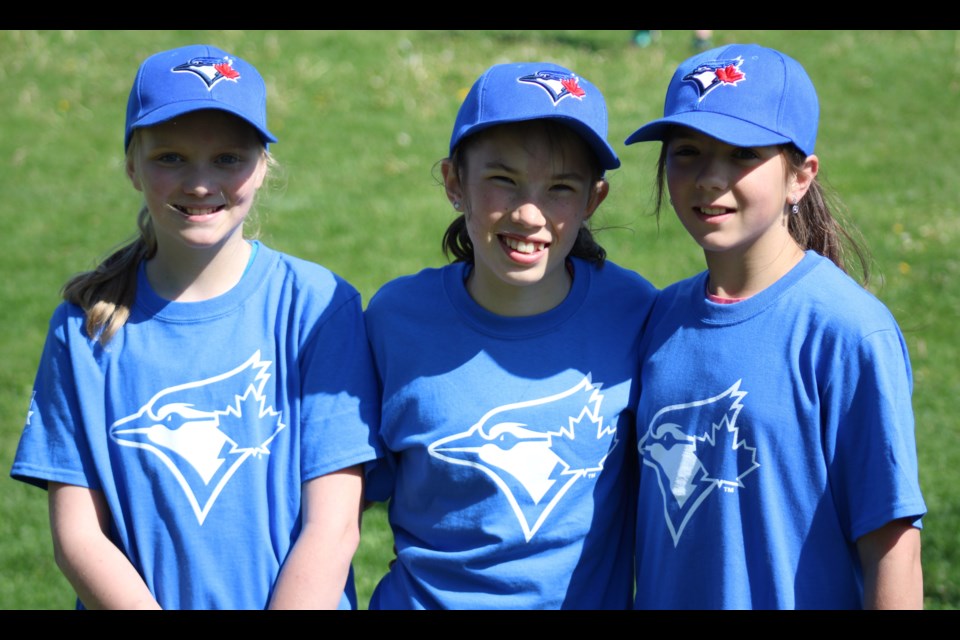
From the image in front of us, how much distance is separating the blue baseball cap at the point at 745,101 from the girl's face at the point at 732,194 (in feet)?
0.20

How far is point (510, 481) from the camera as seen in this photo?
9.37 feet

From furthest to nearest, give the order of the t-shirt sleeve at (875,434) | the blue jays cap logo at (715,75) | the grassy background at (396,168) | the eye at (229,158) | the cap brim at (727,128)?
1. the grassy background at (396,168)
2. the eye at (229,158)
3. the blue jays cap logo at (715,75)
4. the cap brim at (727,128)
5. the t-shirt sleeve at (875,434)

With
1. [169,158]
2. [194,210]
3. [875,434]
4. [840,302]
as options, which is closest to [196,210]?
[194,210]

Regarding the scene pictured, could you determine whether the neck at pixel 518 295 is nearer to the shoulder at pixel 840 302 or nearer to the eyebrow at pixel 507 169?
the eyebrow at pixel 507 169

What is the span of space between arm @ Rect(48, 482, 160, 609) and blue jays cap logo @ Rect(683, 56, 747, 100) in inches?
75.1

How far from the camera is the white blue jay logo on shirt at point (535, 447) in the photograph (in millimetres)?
2854

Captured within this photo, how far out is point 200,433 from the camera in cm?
290

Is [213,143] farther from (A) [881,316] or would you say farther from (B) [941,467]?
(B) [941,467]

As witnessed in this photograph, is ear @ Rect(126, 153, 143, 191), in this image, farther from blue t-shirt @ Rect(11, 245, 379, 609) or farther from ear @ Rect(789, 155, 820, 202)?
ear @ Rect(789, 155, 820, 202)

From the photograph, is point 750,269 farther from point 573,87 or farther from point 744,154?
point 573,87

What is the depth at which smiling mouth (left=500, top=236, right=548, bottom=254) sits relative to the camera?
2.88m

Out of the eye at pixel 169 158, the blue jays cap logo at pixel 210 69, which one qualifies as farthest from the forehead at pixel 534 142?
the eye at pixel 169 158

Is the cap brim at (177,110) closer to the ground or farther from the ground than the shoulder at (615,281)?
farther from the ground
